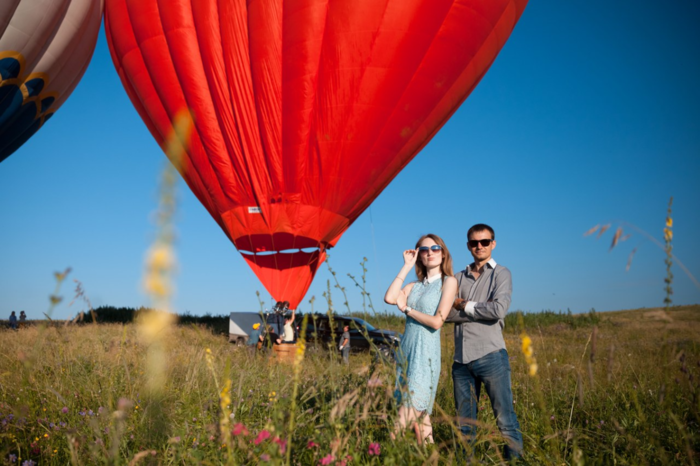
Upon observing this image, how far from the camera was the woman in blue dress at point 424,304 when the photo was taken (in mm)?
3888

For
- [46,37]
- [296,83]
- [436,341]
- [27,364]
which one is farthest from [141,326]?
[46,37]

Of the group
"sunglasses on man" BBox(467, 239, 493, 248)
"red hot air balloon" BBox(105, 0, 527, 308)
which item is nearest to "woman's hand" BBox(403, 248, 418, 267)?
"sunglasses on man" BBox(467, 239, 493, 248)

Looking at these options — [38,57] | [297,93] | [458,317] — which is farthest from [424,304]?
[38,57]

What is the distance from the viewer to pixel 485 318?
394cm

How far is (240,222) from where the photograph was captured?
10.9 m

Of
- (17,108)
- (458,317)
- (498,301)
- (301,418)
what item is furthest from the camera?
(17,108)

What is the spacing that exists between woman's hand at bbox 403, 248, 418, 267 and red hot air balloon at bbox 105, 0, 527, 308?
6.36 meters

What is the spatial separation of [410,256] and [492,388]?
1.25 metres

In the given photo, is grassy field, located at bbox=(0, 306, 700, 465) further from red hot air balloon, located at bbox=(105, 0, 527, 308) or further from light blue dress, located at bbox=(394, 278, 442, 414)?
red hot air balloon, located at bbox=(105, 0, 527, 308)

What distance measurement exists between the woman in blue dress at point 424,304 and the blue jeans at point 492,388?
0.22 meters

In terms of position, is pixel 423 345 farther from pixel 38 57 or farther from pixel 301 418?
pixel 38 57

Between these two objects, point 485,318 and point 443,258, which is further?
point 443,258

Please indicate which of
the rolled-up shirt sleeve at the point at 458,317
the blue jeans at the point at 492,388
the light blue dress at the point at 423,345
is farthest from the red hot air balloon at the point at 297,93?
the blue jeans at the point at 492,388

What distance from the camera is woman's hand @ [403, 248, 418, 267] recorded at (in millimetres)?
4332
